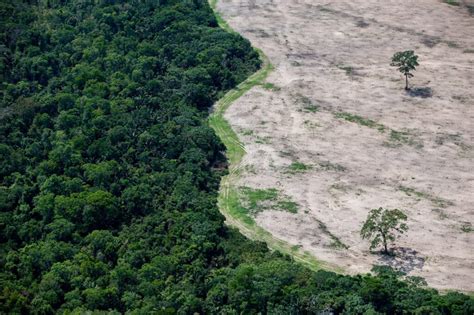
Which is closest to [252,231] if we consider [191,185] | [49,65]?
[191,185]

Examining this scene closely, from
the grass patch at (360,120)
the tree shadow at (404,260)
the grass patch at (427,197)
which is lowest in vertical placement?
the tree shadow at (404,260)

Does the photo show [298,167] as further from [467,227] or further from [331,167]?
[467,227]

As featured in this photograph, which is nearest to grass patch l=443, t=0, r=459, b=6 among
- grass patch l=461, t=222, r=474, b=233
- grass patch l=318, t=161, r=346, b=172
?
grass patch l=318, t=161, r=346, b=172

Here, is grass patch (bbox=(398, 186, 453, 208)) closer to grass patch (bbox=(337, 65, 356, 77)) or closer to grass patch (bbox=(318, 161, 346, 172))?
grass patch (bbox=(318, 161, 346, 172))

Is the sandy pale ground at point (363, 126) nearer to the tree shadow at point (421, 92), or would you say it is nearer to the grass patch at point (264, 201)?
the tree shadow at point (421, 92)

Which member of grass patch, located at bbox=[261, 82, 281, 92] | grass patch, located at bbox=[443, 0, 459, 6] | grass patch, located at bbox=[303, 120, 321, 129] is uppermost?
grass patch, located at bbox=[443, 0, 459, 6]

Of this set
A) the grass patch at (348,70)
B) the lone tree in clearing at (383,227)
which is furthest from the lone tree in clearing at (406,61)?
the lone tree in clearing at (383,227)
